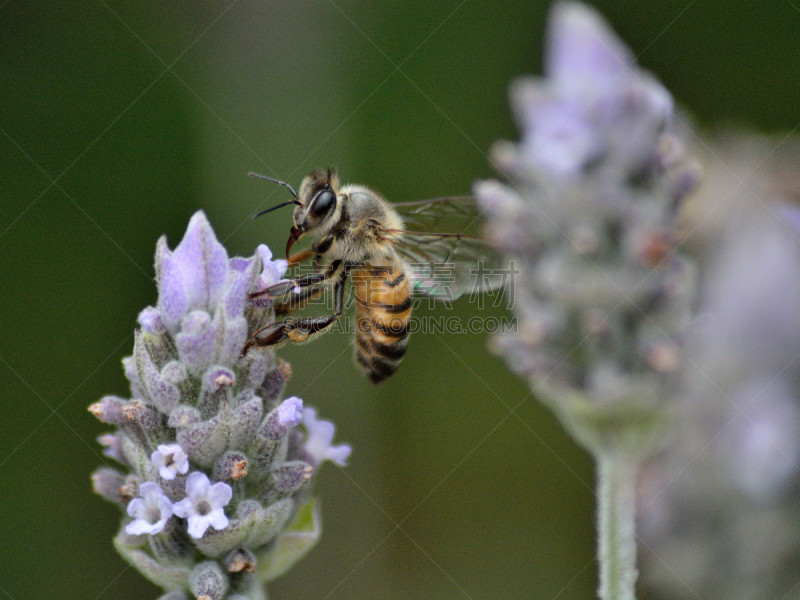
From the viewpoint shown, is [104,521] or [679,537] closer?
[679,537]

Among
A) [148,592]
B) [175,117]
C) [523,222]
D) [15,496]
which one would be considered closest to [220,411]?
[523,222]

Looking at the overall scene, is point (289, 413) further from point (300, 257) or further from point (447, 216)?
point (447, 216)

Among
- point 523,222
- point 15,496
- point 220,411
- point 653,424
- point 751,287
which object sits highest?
point 751,287

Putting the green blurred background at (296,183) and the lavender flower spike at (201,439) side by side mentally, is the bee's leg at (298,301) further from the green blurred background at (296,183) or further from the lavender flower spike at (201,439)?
the green blurred background at (296,183)

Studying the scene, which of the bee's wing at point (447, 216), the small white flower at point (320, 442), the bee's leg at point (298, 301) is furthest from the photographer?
the bee's wing at point (447, 216)

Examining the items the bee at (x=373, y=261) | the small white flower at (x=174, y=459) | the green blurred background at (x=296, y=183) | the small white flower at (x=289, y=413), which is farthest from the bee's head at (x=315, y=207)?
the green blurred background at (x=296, y=183)

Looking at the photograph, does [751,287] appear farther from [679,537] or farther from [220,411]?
[220,411]
